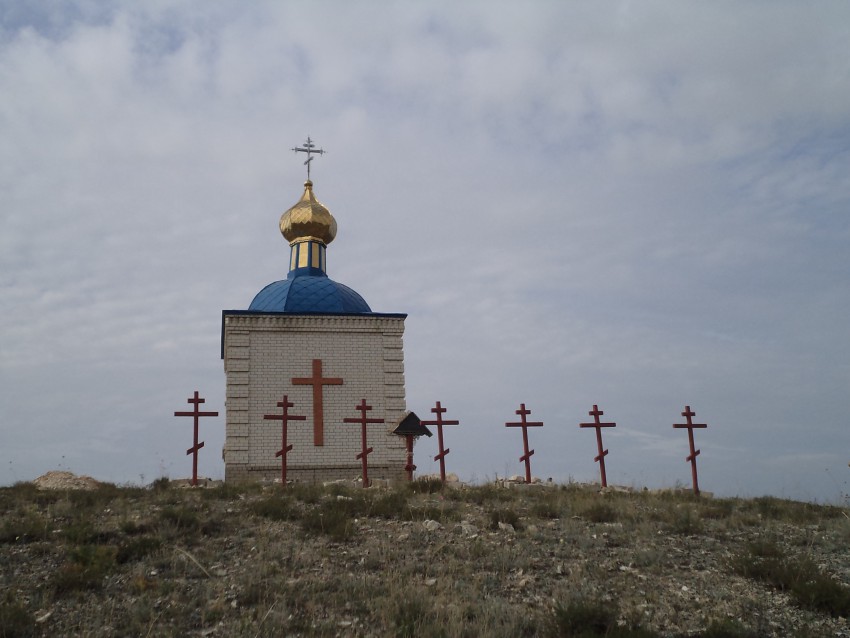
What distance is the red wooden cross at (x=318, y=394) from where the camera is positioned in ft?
63.0

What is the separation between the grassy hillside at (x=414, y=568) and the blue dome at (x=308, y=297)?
29.1 ft

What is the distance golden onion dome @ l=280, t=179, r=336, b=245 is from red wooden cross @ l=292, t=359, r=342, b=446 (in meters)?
5.91

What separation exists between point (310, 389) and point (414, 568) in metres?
11.5

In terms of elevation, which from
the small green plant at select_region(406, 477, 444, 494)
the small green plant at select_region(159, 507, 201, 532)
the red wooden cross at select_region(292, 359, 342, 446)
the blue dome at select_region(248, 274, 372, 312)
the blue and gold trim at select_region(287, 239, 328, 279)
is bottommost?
the small green plant at select_region(159, 507, 201, 532)

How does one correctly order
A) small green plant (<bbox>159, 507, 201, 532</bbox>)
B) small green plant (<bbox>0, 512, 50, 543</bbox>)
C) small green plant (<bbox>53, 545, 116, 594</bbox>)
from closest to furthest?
small green plant (<bbox>53, 545, 116, 594</bbox>), small green plant (<bbox>0, 512, 50, 543</bbox>), small green plant (<bbox>159, 507, 201, 532</bbox>)

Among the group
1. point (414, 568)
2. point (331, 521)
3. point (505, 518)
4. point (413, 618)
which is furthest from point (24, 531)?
point (505, 518)

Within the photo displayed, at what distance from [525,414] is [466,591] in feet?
25.9

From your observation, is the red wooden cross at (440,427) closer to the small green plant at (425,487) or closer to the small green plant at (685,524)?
the small green plant at (425,487)

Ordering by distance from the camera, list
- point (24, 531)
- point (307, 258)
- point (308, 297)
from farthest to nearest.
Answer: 1. point (307, 258)
2. point (308, 297)
3. point (24, 531)

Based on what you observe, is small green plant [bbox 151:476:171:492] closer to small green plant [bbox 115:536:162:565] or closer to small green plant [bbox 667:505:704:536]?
small green plant [bbox 115:536:162:565]

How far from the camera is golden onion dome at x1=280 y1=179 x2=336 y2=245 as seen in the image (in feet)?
79.5

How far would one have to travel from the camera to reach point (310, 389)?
19.6 meters

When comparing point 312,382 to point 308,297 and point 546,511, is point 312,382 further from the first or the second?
point 546,511

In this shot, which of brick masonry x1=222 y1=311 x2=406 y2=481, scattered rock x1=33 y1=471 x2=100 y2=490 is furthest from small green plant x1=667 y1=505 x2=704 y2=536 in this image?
scattered rock x1=33 y1=471 x2=100 y2=490
